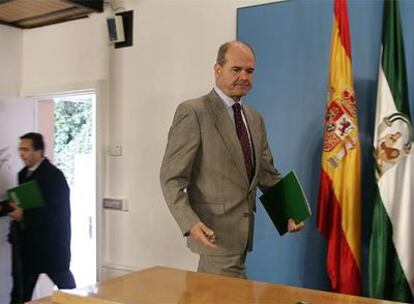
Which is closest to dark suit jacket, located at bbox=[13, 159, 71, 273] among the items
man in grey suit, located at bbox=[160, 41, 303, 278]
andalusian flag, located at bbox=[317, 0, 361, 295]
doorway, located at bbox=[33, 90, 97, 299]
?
doorway, located at bbox=[33, 90, 97, 299]

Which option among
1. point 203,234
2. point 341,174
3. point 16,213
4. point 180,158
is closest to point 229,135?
point 180,158

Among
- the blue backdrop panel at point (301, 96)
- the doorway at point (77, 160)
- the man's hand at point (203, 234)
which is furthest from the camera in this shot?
the doorway at point (77, 160)

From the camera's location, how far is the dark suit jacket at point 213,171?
5.88ft

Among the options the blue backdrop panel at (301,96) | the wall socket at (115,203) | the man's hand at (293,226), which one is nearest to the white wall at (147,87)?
the wall socket at (115,203)

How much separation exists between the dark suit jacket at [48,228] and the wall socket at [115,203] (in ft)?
1.15

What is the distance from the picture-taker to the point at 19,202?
10.1 feet

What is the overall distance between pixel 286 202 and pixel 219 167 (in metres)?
0.29

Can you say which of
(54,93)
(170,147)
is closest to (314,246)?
(170,147)

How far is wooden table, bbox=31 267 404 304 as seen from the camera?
1116mm

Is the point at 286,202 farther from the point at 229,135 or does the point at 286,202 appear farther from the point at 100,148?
the point at 100,148

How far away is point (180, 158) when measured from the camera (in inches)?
69.6

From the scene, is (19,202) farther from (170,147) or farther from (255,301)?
(255,301)

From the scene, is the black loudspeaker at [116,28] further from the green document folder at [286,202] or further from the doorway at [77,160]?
the green document folder at [286,202]

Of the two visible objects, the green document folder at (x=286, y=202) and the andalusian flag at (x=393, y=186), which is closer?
the green document folder at (x=286, y=202)
